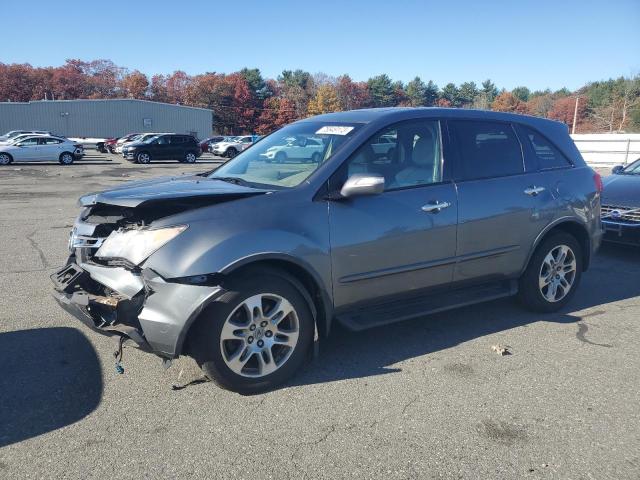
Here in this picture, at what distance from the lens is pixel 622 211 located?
729 centimetres

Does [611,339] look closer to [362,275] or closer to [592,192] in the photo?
[592,192]

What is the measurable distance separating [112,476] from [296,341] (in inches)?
54.5

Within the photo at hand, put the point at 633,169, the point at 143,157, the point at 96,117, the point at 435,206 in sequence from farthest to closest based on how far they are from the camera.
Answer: the point at 96,117, the point at 143,157, the point at 633,169, the point at 435,206

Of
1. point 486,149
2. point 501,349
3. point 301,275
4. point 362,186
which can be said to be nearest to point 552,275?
point 501,349

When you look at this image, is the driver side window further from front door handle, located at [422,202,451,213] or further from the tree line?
the tree line

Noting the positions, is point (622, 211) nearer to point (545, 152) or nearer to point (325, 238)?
point (545, 152)

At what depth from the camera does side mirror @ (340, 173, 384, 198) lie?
367 centimetres

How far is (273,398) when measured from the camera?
3.47 meters

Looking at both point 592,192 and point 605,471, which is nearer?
point 605,471

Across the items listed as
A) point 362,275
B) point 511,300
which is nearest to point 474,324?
point 511,300

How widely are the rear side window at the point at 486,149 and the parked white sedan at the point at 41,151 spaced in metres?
28.7

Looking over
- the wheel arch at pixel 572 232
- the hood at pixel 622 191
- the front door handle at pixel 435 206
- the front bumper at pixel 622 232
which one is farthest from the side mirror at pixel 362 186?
the hood at pixel 622 191

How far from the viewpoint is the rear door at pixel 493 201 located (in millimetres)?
4441

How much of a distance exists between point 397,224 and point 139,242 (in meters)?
1.83
